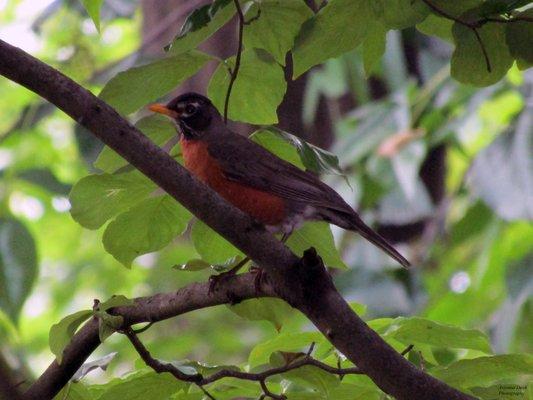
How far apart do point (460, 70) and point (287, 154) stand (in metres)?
0.54

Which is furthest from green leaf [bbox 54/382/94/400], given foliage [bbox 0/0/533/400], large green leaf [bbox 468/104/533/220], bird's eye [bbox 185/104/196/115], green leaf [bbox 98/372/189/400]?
large green leaf [bbox 468/104/533/220]

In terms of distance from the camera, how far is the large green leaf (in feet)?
14.1

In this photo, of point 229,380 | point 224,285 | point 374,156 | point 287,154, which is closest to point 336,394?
point 229,380

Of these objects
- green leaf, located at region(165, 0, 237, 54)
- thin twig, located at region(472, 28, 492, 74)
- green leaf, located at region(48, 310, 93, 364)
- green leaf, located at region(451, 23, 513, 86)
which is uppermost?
green leaf, located at region(451, 23, 513, 86)

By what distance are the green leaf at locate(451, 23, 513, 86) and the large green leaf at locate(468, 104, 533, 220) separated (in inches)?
80.0

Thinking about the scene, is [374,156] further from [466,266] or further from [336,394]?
[336,394]

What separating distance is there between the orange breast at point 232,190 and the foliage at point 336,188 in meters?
0.26

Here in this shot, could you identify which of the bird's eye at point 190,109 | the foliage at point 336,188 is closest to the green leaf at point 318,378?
the foliage at point 336,188

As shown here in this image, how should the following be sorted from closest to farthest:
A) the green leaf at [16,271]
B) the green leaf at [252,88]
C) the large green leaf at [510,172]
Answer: the green leaf at [252,88], the green leaf at [16,271], the large green leaf at [510,172]

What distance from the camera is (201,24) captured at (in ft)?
6.79

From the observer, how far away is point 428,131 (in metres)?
5.11

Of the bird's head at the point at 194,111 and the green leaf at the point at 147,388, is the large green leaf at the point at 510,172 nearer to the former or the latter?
the bird's head at the point at 194,111

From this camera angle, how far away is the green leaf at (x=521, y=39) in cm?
212

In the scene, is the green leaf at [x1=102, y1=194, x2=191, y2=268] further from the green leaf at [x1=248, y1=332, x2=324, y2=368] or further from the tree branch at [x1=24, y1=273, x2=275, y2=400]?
the green leaf at [x1=248, y1=332, x2=324, y2=368]
